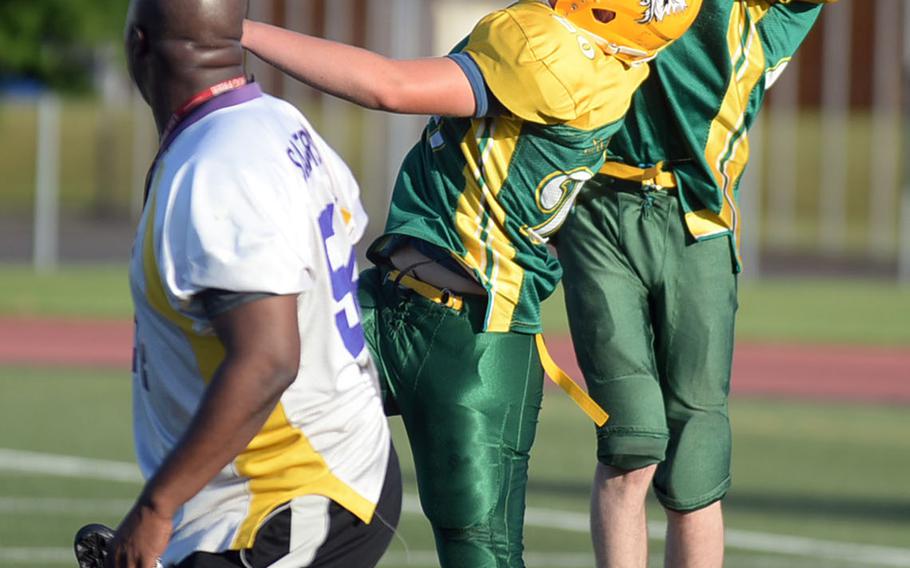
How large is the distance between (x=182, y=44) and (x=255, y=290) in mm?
562

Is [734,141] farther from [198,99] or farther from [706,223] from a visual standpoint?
[198,99]

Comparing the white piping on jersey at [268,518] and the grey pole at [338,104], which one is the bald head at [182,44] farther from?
the grey pole at [338,104]

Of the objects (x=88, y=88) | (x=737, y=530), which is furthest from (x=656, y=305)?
(x=88, y=88)

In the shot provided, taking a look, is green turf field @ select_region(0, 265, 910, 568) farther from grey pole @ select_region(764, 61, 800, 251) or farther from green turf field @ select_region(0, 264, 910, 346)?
grey pole @ select_region(764, 61, 800, 251)

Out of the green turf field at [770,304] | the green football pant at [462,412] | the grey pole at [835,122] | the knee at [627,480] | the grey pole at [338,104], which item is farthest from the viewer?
the grey pole at [835,122]

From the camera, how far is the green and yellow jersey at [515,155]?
441cm

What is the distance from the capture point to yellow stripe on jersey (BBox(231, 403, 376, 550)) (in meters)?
3.54

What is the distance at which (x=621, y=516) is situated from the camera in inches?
207

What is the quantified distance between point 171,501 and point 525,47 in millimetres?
1654

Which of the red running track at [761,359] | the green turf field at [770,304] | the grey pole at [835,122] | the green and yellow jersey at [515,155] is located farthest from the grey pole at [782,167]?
the green and yellow jersey at [515,155]

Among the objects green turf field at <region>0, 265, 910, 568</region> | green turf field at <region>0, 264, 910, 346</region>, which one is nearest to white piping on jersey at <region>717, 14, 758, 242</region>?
green turf field at <region>0, 265, 910, 568</region>

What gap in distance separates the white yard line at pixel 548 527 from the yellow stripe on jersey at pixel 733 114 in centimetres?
261

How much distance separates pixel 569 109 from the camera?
4426 mm

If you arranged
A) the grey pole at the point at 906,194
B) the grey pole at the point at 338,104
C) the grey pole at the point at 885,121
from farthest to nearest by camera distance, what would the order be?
the grey pole at the point at 885,121 < the grey pole at the point at 338,104 < the grey pole at the point at 906,194
